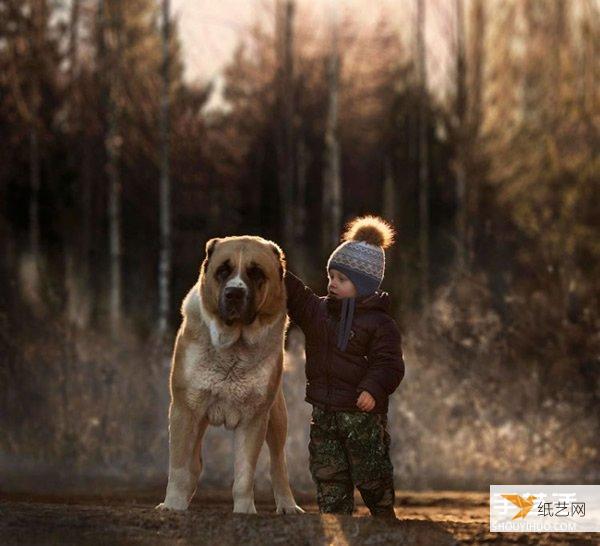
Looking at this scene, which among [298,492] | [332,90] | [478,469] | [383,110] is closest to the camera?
[298,492]

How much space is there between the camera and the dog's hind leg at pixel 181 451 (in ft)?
25.1

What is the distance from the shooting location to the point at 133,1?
31.0m

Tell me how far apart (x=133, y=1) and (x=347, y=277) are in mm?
24159

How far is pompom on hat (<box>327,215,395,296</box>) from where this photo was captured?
26.0 ft

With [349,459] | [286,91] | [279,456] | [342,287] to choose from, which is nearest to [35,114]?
[286,91]

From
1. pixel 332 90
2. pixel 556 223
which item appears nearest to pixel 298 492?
pixel 556 223

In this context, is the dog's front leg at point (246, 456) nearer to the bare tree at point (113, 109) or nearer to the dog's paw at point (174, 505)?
the dog's paw at point (174, 505)

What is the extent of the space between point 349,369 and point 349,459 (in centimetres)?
52

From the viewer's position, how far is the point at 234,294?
7.29 m

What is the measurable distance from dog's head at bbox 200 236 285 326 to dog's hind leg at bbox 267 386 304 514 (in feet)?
2.76

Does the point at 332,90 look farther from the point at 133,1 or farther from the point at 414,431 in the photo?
the point at 414,431

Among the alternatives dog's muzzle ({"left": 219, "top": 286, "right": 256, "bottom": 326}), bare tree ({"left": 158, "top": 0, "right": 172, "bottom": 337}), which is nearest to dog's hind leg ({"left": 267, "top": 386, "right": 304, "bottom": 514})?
dog's muzzle ({"left": 219, "top": 286, "right": 256, "bottom": 326})

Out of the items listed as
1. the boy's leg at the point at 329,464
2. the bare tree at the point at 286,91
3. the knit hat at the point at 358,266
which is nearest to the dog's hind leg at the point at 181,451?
the boy's leg at the point at 329,464

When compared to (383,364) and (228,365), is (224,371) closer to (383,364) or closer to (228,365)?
(228,365)
